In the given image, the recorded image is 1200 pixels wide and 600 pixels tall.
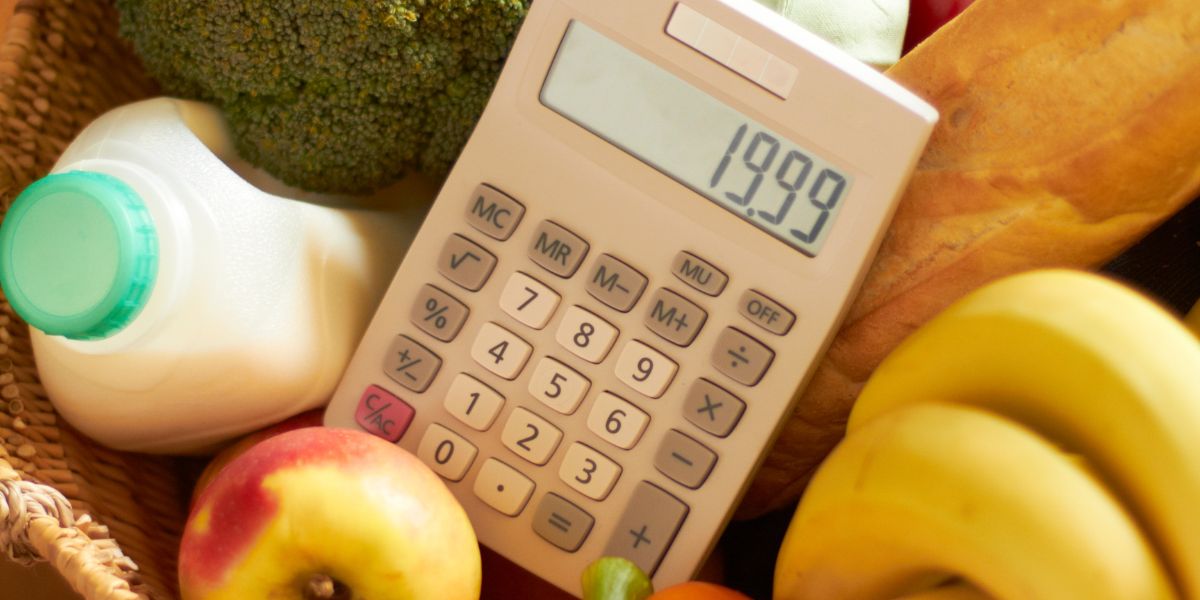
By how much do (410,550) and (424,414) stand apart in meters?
0.11

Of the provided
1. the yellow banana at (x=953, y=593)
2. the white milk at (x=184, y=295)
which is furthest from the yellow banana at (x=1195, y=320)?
the white milk at (x=184, y=295)

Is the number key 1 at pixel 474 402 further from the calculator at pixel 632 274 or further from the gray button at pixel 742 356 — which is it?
the gray button at pixel 742 356

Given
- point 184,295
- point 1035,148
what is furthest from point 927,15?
point 184,295

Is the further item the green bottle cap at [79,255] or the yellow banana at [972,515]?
the green bottle cap at [79,255]

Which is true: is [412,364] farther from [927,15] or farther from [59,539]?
[927,15]

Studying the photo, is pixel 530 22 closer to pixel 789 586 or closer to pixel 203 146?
pixel 203 146

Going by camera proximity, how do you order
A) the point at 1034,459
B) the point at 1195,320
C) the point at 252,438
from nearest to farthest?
the point at 1034,459 → the point at 1195,320 → the point at 252,438

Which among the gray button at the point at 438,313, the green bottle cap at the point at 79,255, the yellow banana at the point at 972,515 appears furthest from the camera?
the gray button at the point at 438,313

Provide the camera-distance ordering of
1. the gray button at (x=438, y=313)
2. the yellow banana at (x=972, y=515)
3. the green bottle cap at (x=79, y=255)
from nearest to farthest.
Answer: the yellow banana at (x=972, y=515) < the green bottle cap at (x=79, y=255) < the gray button at (x=438, y=313)

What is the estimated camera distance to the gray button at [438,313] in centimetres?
55

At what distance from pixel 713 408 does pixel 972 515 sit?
0.60 feet

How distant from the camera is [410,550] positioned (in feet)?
1.51

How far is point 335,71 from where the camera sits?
1.78ft

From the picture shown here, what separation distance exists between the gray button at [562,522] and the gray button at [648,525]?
19 mm
